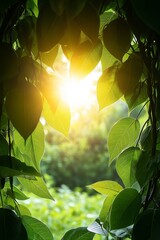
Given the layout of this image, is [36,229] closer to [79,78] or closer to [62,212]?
[79,78]

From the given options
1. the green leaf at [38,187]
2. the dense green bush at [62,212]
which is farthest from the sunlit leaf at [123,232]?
the dense green bush at [62,212]

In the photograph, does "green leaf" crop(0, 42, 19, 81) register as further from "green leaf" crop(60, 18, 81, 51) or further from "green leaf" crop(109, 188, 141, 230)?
"green leaf" crop(109, 188, 141, 230)

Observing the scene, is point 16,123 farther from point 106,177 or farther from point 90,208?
point 106,177

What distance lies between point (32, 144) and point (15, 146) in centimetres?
4

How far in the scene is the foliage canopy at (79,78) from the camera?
0.47m

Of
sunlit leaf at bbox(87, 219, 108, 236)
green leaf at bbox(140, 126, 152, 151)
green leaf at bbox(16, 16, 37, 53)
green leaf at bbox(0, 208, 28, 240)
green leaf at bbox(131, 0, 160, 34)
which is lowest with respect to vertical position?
sunlit leaf at bbox(87, 219, 108, 236)

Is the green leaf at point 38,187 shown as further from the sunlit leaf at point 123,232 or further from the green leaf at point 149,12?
the green leaf at point 149,12

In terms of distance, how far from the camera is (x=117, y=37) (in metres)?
0.51

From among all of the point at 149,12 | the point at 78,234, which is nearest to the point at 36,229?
the point at 78,234

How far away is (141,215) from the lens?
0.53 meters

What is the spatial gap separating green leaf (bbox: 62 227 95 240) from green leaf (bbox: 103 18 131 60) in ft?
0.73

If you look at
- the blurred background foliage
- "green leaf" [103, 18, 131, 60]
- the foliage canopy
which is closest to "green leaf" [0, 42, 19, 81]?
the foliage canopy

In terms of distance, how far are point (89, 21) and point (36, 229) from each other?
0.26m

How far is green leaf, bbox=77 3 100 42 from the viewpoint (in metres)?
0.47
